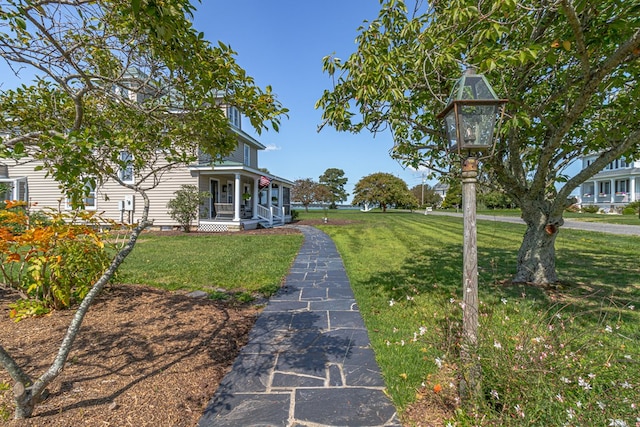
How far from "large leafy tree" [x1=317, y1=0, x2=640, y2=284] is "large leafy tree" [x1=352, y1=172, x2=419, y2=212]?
3317 centimetres

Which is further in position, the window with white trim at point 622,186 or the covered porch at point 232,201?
the window with white trim at point 622,186

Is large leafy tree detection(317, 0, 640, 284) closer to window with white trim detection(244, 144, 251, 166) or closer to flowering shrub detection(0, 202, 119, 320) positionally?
flowering shrub detection(0, 202, 119, 320)

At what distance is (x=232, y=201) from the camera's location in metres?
19.6

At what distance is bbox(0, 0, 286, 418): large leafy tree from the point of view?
2.09m

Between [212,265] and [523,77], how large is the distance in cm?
714

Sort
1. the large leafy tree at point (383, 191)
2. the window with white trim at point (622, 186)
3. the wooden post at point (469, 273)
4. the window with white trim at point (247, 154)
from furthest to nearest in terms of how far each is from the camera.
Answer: the large leafy tree at point (383, 191) < the window with white trim at point (622, 186) < the window with white trim at point (247, 154) < the wooden post at point (469, 273)

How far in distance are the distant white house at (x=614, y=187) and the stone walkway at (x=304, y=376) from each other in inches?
1561

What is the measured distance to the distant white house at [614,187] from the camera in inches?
1297

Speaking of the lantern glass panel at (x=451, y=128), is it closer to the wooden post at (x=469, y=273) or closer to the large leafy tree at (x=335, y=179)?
the wooden post at (x=469, y=273)

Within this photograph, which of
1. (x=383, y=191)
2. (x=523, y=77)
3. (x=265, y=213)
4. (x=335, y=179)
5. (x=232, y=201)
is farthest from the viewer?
(x=335, y=179)

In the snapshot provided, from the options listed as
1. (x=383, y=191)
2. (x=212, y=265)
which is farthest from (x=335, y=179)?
(x=212, y=265)

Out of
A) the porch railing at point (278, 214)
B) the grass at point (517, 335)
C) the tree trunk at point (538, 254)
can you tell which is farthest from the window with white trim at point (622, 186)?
the tree trunk at point (538, 254)

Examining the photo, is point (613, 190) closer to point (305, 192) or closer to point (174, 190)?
point (305, 192)

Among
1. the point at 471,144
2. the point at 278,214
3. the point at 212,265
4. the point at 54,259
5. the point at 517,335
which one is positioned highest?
the point at 471,144
